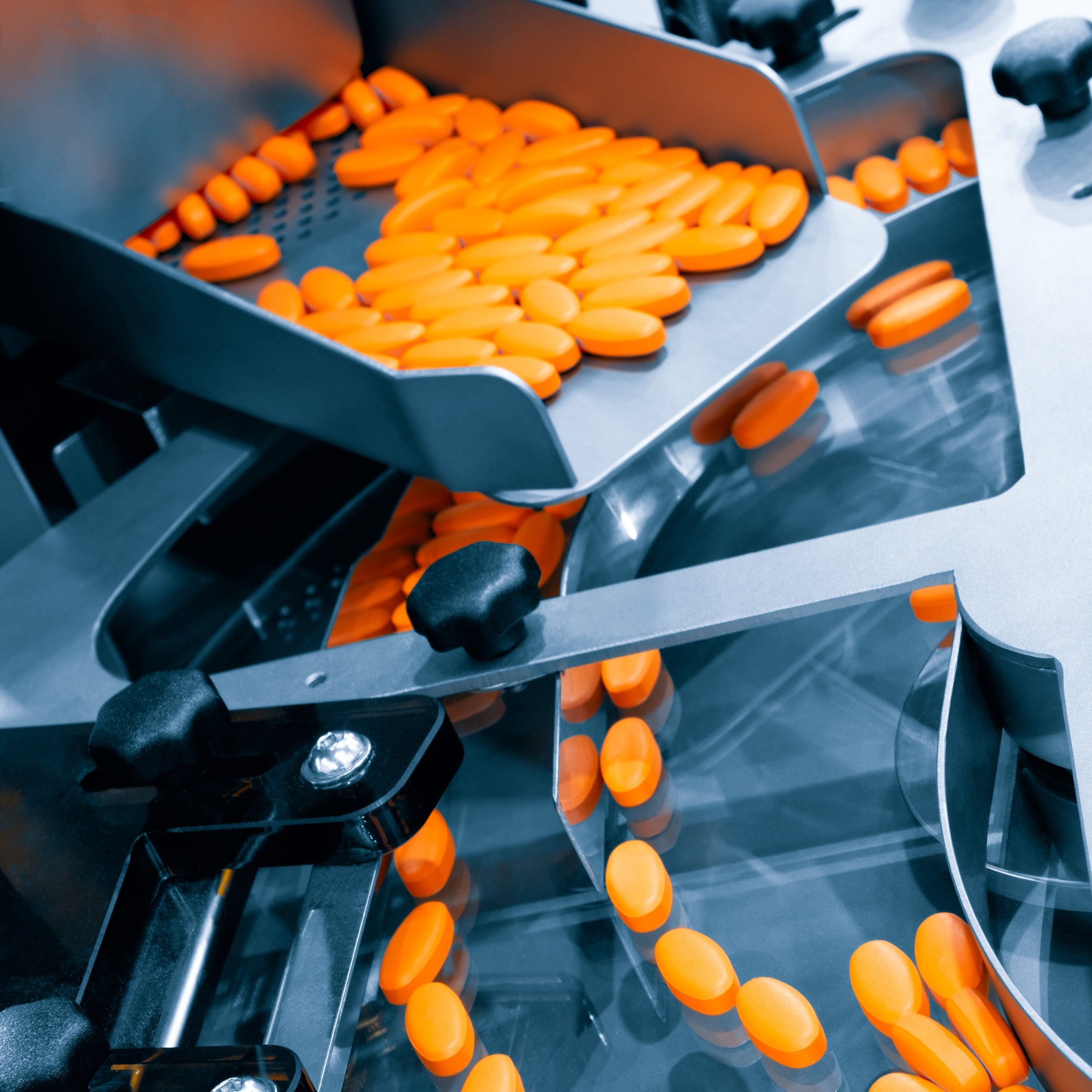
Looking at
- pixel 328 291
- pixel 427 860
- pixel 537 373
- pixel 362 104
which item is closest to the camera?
pixel 427 860

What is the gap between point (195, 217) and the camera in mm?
1247

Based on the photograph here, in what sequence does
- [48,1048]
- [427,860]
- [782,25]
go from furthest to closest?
[782,25] → [427,860] → [48,1048]

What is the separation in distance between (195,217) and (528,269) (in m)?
0.41

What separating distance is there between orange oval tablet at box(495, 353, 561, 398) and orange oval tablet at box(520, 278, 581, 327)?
0.21ft

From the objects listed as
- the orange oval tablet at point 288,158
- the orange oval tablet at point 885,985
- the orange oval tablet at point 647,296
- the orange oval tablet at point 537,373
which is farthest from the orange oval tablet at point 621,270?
the orange oval tablet at point 885,985

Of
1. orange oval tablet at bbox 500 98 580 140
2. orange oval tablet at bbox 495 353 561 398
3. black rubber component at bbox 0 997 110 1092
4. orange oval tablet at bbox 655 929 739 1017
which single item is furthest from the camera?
orange oval tablet at bbox 500 98 580 140

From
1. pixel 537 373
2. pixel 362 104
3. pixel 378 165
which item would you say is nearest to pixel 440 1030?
pixel 537 373

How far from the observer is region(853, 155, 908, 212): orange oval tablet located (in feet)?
3.65

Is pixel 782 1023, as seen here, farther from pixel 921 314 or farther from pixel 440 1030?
pixel 921 314

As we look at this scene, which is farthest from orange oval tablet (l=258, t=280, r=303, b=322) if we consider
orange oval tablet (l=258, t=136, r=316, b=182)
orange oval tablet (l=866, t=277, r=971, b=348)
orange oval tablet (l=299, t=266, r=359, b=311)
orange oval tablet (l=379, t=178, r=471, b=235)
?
orange oval tablet (l=866, t=277, r=971, b=348)

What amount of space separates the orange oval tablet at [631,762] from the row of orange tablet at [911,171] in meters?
0.57

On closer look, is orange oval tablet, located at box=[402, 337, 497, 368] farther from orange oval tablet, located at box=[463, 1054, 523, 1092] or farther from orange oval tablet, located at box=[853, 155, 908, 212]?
orange oval tablet, located at box=[463, 1054, 523, 1092]

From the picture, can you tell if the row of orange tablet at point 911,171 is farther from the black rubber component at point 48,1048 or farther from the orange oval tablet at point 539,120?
the black rubber component at point 48,1048

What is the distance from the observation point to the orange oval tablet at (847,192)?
44.8 inches
